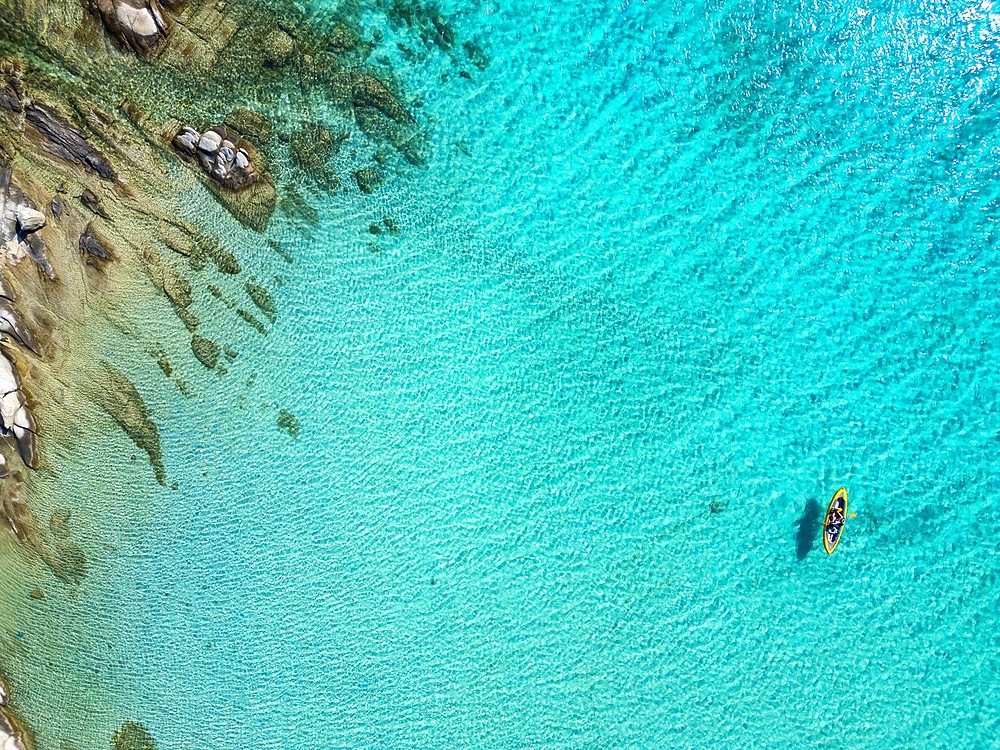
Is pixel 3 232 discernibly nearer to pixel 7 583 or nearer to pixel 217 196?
pixel 217 196

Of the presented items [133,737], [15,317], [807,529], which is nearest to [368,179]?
[15,317]

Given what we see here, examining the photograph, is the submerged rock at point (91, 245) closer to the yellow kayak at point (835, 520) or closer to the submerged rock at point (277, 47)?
the submerged rock at point (277, 47)

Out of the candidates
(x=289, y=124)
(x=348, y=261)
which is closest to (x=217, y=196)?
(x=289, y=124)

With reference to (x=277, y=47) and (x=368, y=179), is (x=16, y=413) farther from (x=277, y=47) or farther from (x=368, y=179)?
(x=277, y=47)

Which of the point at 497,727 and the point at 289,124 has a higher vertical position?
the point at 289,124

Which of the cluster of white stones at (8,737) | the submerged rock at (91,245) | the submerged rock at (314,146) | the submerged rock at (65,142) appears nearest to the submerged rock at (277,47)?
the submerged rock at (314,146)

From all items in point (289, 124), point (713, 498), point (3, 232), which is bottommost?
point (3, 232)
